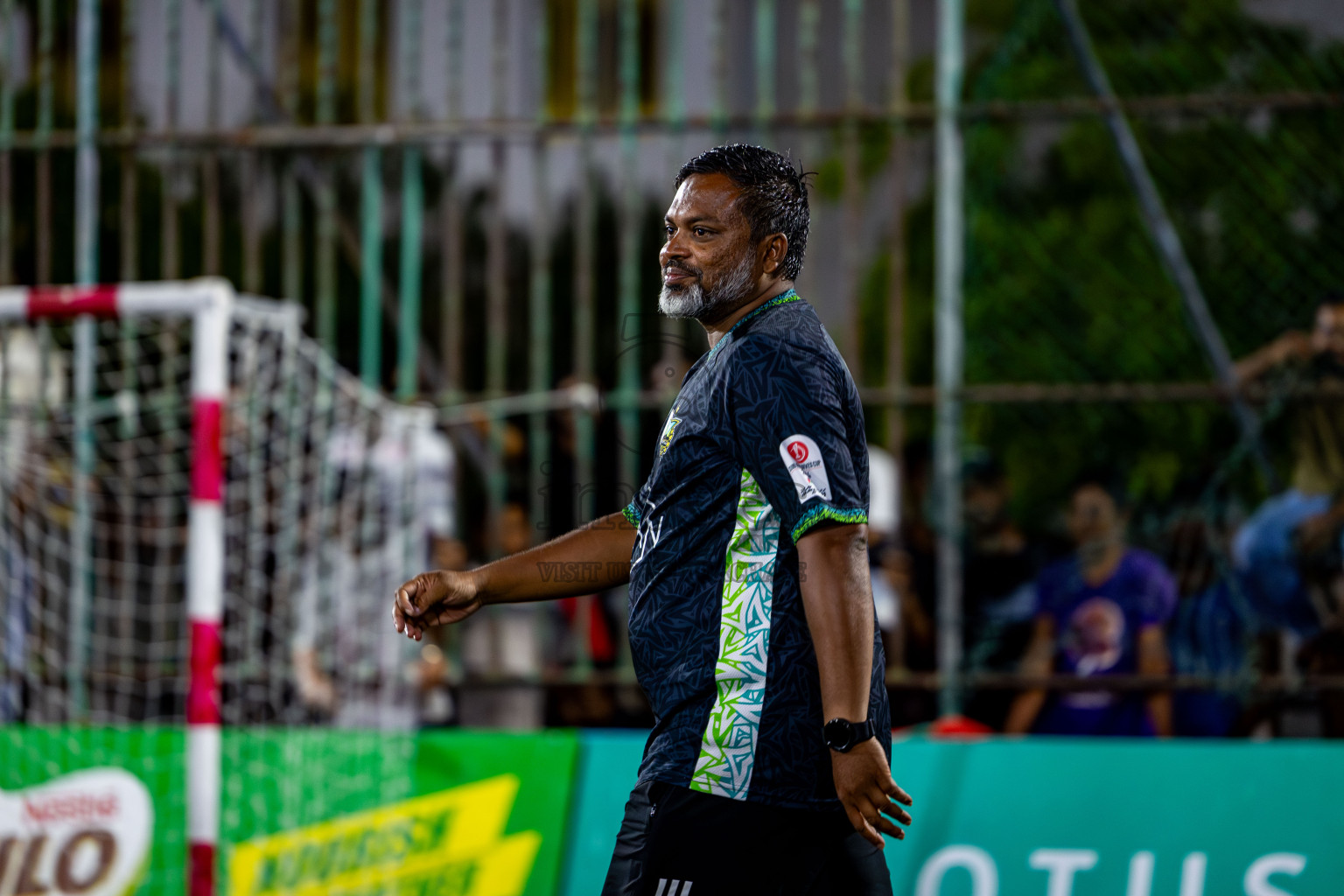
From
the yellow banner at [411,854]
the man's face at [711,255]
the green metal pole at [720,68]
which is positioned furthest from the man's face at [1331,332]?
the man's face at [711,255]

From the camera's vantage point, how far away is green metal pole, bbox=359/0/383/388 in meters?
7.39

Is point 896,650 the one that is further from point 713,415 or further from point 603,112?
point 713,415

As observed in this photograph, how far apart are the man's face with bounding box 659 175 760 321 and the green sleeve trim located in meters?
0.43

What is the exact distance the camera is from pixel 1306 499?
662 cm

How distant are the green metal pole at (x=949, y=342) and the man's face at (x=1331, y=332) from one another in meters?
1.43

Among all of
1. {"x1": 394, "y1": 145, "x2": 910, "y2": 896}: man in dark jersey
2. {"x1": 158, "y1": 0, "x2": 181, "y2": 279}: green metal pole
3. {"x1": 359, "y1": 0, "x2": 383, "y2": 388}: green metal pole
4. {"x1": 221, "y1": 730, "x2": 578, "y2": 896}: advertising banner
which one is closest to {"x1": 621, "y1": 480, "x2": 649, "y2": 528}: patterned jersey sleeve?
{"x1": 394, "y1": 145, "x2": 910, "y2": 896}: man in dark jersey

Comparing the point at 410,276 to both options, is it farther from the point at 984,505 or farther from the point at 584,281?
the point at 984,505

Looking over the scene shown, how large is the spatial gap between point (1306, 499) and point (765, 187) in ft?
15.2

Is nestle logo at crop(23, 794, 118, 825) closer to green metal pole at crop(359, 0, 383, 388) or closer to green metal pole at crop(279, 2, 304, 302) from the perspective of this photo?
green metal pole at crop(359, 0, 383, 388)

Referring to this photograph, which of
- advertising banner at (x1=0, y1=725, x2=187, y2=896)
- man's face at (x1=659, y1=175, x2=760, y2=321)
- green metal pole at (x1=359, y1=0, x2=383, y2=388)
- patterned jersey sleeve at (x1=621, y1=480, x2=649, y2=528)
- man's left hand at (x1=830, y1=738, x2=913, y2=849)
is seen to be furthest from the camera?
green metal pole at (x1=359, y1=0, x2=383, y2=388)

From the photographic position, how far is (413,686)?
7.07 metres

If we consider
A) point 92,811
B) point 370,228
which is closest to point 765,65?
point 370,228

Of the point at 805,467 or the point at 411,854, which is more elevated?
the point at 805,467

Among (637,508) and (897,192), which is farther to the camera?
(897,192)
